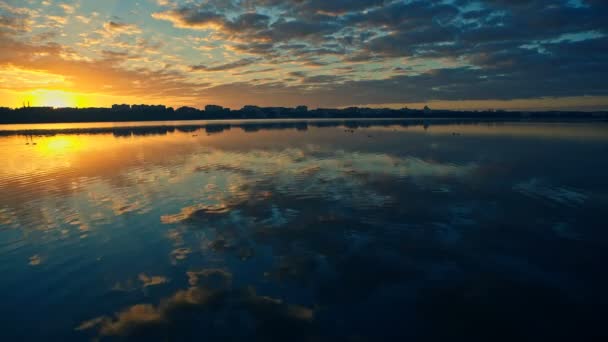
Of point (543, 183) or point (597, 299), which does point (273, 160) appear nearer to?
point (543, 183)

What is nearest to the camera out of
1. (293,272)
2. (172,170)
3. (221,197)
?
(293,272)

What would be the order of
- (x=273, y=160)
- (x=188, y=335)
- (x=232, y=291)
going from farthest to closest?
(x=273, y=160) → (x=232, y=291) → (x=188, y=335)

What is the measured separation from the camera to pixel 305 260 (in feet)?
40.5

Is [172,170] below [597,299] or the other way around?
the other way around

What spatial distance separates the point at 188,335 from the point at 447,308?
23.7 ft

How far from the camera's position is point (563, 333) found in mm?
8352

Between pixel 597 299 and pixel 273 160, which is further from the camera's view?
pixel 273 160

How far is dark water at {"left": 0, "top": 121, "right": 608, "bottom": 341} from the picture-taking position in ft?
28.7

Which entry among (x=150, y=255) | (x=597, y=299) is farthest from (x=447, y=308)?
(x=150, y=255)

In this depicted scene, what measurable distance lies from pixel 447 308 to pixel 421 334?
1522 millimetres

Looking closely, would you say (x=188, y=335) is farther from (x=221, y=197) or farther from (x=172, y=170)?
(x=172, y=170)

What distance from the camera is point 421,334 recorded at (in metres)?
8.38

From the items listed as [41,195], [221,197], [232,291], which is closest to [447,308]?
[232,291]

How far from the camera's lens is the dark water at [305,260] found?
28.7 ft
